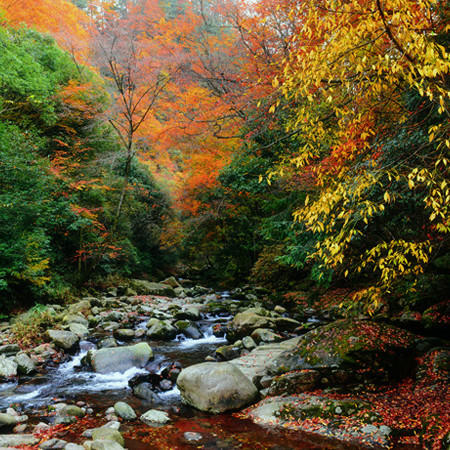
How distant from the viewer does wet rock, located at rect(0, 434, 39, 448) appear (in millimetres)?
4047

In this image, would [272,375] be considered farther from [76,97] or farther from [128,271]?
[76,97]

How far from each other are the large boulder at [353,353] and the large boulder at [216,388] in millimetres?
739

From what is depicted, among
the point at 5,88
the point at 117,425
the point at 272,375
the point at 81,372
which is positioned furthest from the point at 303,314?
the point at 5,88

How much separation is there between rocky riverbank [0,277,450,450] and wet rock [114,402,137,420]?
0.05ft

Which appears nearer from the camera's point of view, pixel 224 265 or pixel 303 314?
pixel 303 314

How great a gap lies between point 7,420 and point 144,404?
1958 millimetres

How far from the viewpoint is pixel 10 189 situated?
1039cm

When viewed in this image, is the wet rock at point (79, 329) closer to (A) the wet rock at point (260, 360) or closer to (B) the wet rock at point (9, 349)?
(B) the wet rock at point (9, 349)

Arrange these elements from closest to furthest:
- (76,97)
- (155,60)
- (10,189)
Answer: (10,189)
(155,60)
(76,97)

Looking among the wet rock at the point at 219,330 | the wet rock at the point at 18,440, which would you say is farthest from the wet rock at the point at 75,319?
the wet rock at the point at 18,440

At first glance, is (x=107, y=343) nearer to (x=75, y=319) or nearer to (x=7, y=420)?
(x=75, y=319)

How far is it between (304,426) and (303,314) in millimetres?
7499

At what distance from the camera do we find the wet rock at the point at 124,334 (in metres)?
9.29

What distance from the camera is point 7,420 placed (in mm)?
4820
